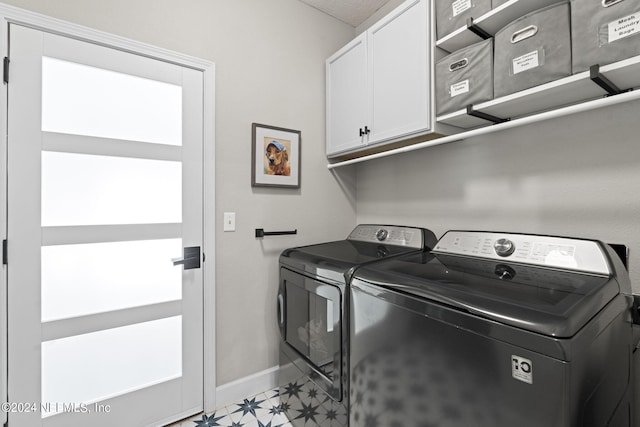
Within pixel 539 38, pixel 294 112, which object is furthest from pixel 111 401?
pixel 539 38

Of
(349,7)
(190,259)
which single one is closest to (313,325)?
(190,259)

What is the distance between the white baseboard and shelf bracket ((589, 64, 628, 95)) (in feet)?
7.48

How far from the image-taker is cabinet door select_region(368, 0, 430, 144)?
152 centimetres

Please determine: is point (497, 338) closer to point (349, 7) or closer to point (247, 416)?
point (247, 416)

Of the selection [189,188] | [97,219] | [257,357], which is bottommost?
[257,357]

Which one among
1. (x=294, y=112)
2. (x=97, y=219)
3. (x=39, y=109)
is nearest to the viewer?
(x=39, y=109)

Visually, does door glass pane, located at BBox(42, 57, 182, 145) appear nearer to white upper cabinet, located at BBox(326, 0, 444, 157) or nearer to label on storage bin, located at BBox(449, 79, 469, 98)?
white upper cabinet, located at BBox(326, 0, 444, 157)

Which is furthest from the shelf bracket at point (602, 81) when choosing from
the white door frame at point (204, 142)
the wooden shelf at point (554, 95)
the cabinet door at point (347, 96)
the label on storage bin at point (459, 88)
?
the white door frame at point (204, 142)

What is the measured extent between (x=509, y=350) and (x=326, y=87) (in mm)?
2056

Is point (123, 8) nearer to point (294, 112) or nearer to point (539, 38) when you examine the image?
point (294, 112)

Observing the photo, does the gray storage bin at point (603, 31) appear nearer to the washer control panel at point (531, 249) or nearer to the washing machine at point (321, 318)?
the washer control panel at point (531, 249)

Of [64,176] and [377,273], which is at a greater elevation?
[64,176]

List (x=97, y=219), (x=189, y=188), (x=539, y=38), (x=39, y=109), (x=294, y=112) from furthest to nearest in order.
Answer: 1. (x=294, y=112)
2. (x=189, y=188)
3. (x=97, y=219)
4. (x=39, y=109)
5. (x=539, y=38)

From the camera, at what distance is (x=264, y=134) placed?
6.48ft
